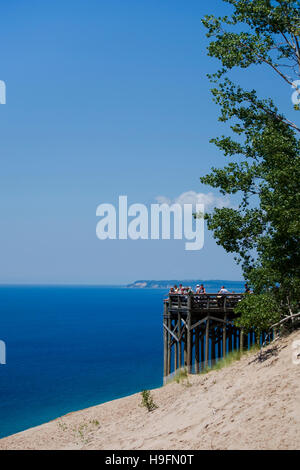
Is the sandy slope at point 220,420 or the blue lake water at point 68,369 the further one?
the blue lake water at point 68,369

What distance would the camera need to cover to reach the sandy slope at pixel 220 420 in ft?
33.4

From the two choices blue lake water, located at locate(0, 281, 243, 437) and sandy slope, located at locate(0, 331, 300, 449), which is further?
blue lake water, located at locate(0, 281, 243, 437)

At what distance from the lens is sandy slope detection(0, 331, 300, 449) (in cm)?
1017

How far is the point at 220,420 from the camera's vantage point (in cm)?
1166

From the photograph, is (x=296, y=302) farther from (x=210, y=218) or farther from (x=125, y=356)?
(x=125, y=356)

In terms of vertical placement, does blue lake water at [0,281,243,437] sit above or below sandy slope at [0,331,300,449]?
below

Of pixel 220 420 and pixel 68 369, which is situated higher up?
pixel 220 420

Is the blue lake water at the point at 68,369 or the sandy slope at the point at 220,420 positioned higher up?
the sandy slope at the point at 220,420

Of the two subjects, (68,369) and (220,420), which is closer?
(220,420)

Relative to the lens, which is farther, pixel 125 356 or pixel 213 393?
pixel 125 356

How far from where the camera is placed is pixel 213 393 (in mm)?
14445
